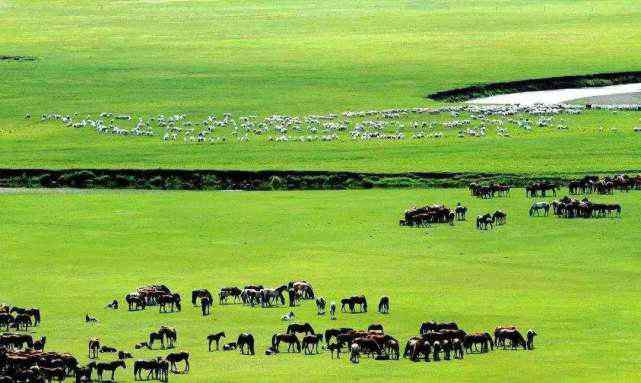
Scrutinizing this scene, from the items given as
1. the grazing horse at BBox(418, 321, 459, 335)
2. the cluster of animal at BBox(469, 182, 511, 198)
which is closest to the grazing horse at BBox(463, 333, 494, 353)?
the grazing horse at BBox(418, 321, 459, 335)

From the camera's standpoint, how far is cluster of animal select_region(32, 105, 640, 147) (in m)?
83.7

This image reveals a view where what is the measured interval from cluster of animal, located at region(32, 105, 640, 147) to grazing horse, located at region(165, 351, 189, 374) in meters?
48.2

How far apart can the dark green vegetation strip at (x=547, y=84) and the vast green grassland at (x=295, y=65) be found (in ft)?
6.12

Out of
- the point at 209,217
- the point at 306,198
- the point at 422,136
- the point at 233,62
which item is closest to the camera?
the point at 209,217

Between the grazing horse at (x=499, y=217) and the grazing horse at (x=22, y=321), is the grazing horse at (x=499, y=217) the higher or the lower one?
the higher one

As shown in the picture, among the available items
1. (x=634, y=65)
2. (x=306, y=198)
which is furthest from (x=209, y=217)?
(x=634, y=65)

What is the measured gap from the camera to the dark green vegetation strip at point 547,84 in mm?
100938

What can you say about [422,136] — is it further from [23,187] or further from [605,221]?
[605,221]

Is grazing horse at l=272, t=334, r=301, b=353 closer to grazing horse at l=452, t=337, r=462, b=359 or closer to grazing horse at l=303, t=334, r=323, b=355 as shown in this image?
grazing horse at l=303, t=334, r=323, b=355

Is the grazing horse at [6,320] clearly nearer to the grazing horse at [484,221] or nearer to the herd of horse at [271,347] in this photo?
the herd of horse at [271,347]

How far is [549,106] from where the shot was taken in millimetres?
93000

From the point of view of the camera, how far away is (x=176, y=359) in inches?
1339

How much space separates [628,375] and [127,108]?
66.2 metres

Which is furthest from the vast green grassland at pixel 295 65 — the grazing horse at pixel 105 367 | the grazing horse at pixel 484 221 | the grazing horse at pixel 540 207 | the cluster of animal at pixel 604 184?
the grazing horse at pixel 105 367
